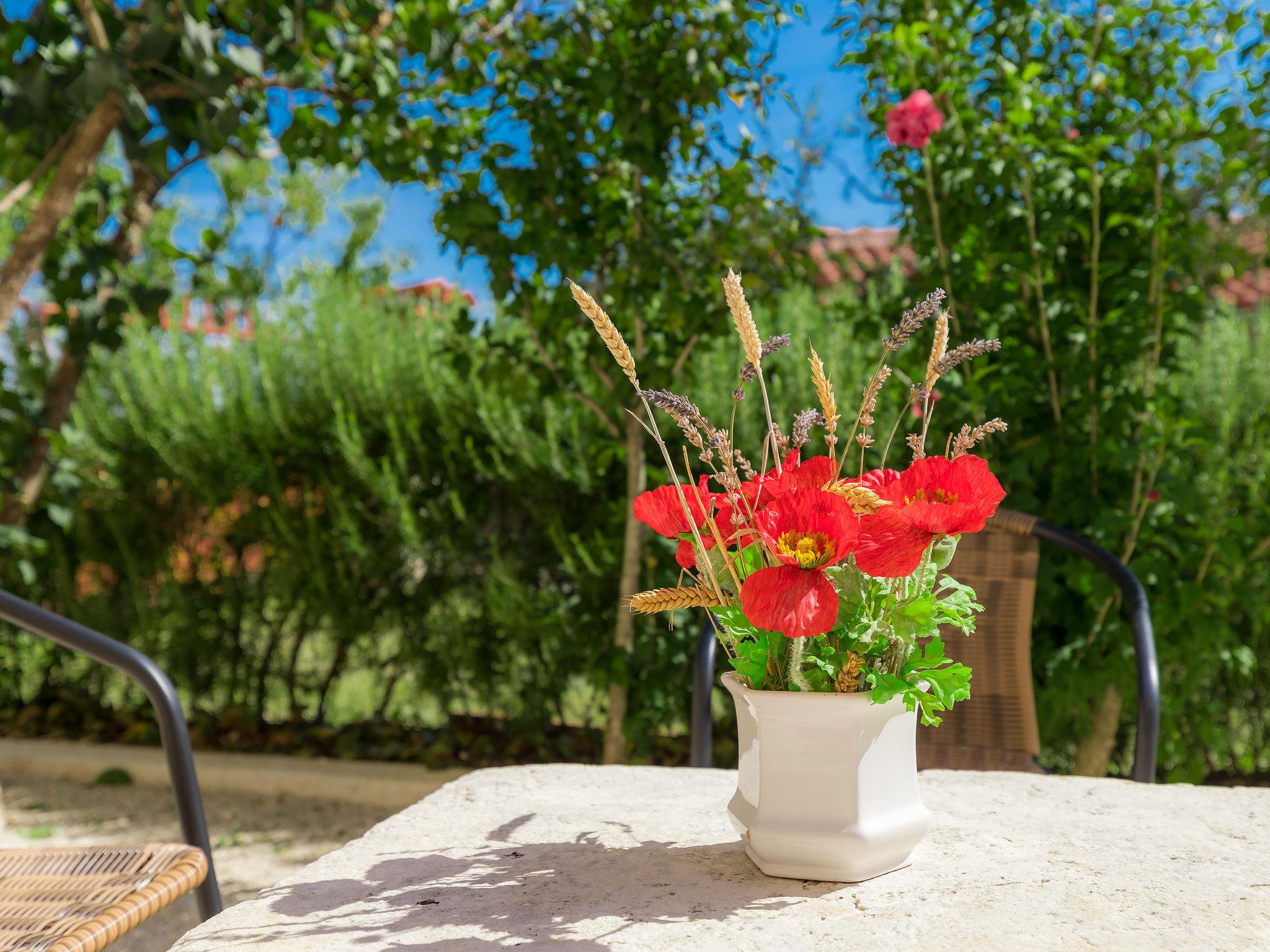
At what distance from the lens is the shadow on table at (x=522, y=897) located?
2.20ft

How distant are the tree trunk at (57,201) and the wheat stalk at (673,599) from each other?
2.46 m

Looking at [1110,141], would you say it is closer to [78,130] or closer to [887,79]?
[887,79]

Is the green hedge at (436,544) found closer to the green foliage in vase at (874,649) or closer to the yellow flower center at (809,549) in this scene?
the green foliage in vase at (874,649)

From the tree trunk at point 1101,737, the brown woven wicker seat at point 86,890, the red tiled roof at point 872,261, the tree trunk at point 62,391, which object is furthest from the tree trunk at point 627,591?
the tree trunk at point 62,391

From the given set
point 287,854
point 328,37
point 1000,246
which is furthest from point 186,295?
point 1000,246

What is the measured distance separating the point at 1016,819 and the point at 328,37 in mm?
2437

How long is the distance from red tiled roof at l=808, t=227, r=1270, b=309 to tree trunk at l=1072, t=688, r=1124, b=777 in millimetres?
1068

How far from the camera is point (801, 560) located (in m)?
0.68

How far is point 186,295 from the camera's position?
371 centimetres

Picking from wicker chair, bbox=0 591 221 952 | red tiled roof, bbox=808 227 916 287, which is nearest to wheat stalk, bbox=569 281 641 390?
wicker chair, bbox=0 591 221 952

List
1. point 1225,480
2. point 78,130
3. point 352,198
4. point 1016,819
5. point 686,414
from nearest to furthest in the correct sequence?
point 686,414 < point 1016,819 < point 1225,480 < point 78,130 < point 352,198

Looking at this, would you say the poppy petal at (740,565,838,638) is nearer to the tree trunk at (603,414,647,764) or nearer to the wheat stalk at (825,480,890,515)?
the wheat stalk at (825,480,890,515)

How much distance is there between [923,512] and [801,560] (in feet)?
0.30

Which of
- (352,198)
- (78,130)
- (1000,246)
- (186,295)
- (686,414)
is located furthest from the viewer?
(352,198)
